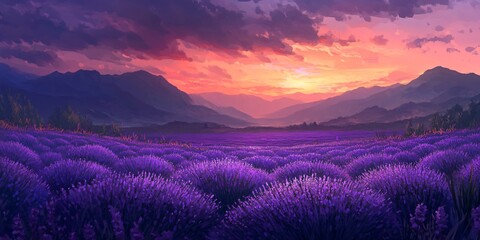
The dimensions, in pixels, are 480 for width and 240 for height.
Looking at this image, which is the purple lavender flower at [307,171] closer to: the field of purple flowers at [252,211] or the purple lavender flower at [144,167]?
the purple lavender flower at [144,167]

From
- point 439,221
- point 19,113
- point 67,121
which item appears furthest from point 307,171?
point 19,113

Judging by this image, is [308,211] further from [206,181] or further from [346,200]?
[206,181]

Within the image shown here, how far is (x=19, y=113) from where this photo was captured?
32.8 m

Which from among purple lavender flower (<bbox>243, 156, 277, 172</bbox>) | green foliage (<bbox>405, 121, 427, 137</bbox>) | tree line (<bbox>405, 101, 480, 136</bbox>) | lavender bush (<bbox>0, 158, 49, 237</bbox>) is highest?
tree line (<bbox>405, 101, 480, 136</bbox>)

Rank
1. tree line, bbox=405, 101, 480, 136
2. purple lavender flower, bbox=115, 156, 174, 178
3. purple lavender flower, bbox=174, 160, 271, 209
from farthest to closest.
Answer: tree line, bbox=405, 101, 480, 136 → purple lavender flower, bbox=115, 156, 174, 178 → purple lavender flower, bbox=174, 160, 271, 209

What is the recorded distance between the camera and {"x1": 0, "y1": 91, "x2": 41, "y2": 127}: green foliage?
101 feet

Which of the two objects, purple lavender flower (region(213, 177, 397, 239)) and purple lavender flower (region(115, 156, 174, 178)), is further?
purple lavender flower (region(115, 156, 174, 178))

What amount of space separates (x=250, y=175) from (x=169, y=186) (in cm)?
210

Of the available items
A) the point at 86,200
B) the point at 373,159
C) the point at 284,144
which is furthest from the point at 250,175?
the point at 284,144

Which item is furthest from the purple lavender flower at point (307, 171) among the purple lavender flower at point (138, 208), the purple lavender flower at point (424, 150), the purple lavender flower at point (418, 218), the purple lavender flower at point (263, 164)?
the purple lavender flower at point (424, 150)

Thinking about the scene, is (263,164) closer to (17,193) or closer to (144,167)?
(144,167)

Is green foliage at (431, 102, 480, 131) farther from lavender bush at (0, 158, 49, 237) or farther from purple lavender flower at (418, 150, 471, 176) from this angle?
lavender bush at (0, 158, 49, 237)

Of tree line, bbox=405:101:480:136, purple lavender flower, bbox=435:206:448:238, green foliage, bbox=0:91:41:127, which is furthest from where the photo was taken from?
green foliage, bbox=0:91:41:127

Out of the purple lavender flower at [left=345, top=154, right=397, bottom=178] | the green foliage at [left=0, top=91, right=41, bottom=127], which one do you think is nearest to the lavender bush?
the purple lavender flower at [left=345, top=154, right=397, bottom=178]
